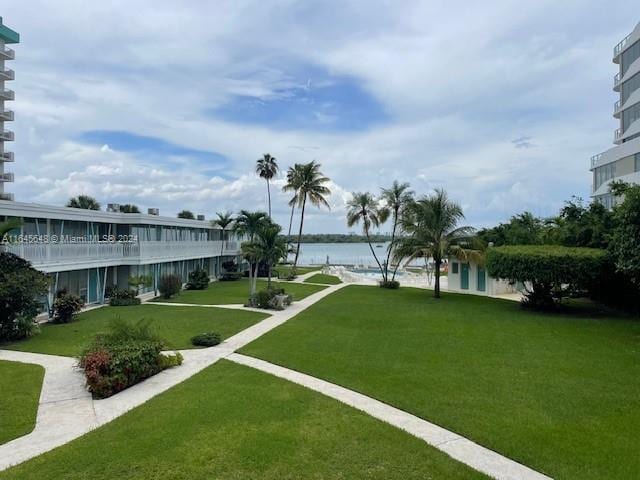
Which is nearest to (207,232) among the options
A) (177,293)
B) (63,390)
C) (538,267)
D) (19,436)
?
(177,293)

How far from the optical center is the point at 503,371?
452 inches

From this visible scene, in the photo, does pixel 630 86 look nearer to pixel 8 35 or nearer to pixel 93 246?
pixel 93 246

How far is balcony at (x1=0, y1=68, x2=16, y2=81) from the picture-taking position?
49.4 metres

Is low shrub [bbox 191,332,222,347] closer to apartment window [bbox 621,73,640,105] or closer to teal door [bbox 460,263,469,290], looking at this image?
teal door [bbox 460,263,469,290]

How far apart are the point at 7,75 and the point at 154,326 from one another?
46.9m

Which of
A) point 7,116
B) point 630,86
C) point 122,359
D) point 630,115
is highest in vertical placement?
point 7,116

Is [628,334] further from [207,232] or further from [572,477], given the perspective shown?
[207,232]

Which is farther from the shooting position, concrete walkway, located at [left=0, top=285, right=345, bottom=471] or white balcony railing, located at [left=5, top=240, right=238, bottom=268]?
white balcony railing, located at [left=5, top=240, right=238, bottom=268]

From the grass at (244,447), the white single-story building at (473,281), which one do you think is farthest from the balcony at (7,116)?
the grass at (244,447)

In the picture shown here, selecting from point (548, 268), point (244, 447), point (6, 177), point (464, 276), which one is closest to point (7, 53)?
point (6, 177)

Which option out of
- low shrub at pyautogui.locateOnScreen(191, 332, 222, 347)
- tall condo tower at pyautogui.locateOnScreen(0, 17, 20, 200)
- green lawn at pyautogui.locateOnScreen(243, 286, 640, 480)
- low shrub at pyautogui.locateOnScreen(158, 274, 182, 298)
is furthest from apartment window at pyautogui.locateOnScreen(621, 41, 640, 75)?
tall condo tower at pyautogui.locateOnScreen(0, 17, 20, 200)

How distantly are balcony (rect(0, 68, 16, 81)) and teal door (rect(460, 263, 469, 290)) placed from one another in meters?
50.1

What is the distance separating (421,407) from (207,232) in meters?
35.4

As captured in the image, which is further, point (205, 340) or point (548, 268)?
point (548, 268)
